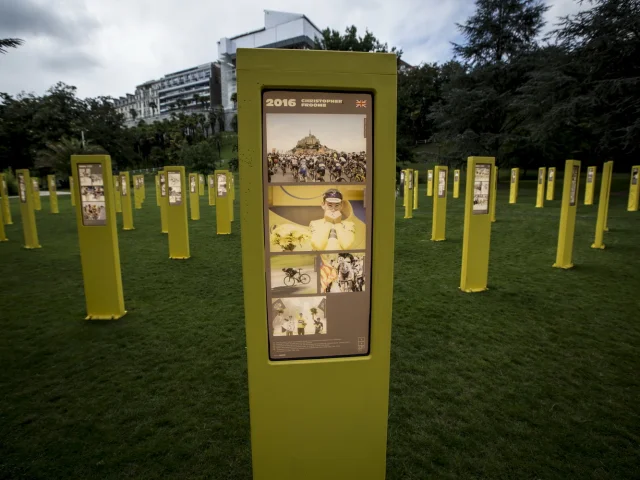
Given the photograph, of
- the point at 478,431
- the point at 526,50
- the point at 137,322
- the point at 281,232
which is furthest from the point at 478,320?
the point at 526,50

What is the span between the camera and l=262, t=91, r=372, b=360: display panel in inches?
76.4

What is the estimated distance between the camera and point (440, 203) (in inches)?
432

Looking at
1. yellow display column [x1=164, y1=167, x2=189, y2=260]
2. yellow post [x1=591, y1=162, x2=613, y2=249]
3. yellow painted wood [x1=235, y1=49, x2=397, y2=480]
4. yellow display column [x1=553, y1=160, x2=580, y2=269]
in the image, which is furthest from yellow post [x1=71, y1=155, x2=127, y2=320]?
yellow post [x1=591, y1=162, x2=613, y2=249]

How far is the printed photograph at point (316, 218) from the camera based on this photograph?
2002 millimetres

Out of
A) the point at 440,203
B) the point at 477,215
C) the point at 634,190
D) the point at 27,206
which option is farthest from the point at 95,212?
the point at 634,190

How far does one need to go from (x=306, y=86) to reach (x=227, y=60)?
102222mm

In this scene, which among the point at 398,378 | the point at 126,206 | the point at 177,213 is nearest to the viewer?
the point at 398,378

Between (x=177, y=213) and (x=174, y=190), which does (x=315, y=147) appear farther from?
(x=177, y=213)

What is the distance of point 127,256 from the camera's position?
9734 mm

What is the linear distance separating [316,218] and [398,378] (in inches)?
102

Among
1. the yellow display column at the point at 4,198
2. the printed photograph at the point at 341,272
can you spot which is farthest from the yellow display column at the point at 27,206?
the printed photograph at the point at 341,272

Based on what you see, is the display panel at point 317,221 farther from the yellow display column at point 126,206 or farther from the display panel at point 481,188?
the yellow display column at point 126,206

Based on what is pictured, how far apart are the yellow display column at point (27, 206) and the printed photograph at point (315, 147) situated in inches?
446

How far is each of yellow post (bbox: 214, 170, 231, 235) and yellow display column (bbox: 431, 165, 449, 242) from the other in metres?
6.43
